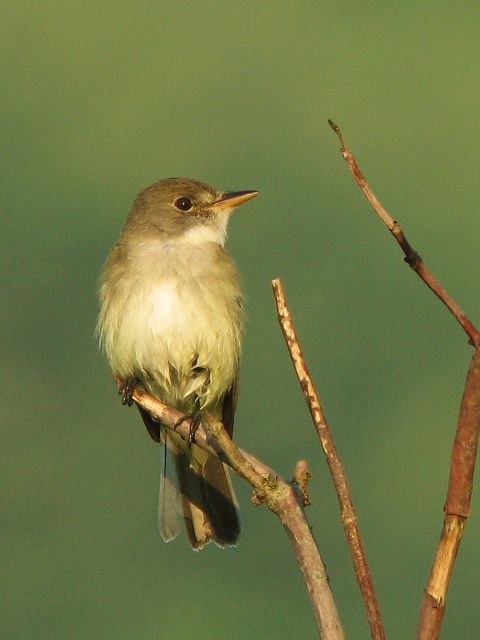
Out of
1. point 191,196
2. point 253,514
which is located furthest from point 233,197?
point 253,514

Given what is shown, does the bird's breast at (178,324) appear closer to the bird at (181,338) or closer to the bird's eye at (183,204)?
the bird at (181,338)

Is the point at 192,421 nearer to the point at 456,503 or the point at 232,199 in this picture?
the point at 232,199

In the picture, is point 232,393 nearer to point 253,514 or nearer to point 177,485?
point 177,485

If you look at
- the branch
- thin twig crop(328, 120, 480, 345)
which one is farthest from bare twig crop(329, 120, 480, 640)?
the branch

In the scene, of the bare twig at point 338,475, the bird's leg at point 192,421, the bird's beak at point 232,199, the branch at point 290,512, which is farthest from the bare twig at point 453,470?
the bird's beak at point 232,199

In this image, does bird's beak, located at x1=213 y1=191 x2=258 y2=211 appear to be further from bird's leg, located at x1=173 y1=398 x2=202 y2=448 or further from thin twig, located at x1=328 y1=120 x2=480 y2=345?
A: thin twig, located at x1=328 y1=120 x2=480 y2=345

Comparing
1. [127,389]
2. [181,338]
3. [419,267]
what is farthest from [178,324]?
[419,267]
